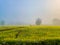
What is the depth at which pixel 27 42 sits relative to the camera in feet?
44.4

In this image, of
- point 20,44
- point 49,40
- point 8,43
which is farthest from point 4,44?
point 49,40

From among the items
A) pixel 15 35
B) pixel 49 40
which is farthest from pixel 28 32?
pixel 49 40

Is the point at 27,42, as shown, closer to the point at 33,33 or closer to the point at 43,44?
the point at 43,44

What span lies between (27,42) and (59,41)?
2.59 m

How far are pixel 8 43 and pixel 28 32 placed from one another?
3.94 meters

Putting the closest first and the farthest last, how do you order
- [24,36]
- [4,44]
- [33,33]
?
[4,44] < [24,36] < [33,33]

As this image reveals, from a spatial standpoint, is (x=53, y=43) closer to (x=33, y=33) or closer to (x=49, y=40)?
(x=49, y=40)

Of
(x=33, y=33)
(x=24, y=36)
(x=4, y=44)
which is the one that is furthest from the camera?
(x=33, y=33)

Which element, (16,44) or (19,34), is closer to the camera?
(16,44)

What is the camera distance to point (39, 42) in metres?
13.6

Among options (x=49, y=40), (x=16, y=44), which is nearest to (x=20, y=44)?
(x=16, y=44)

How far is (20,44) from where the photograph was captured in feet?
43.9

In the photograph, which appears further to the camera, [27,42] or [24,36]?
[24,36]

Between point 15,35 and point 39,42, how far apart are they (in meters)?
3.28
